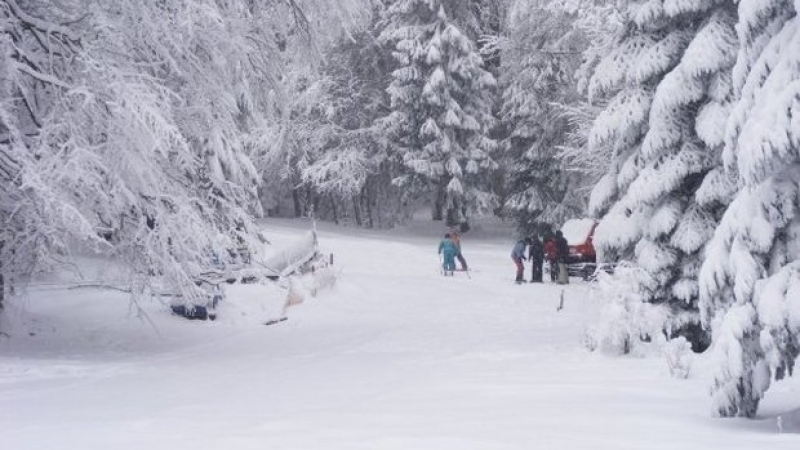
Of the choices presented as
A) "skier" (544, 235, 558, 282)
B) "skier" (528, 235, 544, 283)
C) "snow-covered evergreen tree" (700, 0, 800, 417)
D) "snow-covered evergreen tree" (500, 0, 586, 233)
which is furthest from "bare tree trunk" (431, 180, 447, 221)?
"snow-covered evergreen tree" (700, 0, 800, 417)

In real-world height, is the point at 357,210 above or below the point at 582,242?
above

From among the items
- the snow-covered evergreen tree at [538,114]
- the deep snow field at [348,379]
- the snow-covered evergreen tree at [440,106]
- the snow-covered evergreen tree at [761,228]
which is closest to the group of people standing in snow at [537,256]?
the deep snow field at [348,379]

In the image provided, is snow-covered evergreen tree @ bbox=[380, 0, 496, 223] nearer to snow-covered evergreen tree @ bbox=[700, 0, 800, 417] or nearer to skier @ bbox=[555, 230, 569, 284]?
skier @ bbox=[555, 230, 569, 284]

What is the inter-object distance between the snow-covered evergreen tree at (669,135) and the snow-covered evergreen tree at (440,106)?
73.4 ft

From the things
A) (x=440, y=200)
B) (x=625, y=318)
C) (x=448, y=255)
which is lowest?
(x=625, y=318)

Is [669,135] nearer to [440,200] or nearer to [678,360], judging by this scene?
[678,360]

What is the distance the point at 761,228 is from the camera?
7.09 m

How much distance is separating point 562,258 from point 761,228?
1981cm

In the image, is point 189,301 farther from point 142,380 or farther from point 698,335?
point 698,335

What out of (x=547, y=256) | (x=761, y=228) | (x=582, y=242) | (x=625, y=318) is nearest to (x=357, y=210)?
(x=582, y=242)

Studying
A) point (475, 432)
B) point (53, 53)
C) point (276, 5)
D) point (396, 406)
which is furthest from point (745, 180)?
point (276, 5)

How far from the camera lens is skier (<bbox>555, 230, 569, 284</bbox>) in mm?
26594

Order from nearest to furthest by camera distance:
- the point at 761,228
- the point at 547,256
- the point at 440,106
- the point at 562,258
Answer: the point at 761,228 < the point at 562,258 < the point at 547,256 < the point at 440,106

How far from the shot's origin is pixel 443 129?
126ft
